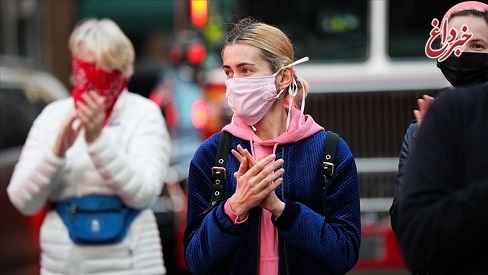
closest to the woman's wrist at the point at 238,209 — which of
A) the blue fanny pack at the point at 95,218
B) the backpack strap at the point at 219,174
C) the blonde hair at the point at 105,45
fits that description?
the backpack strap at the point at 219,174

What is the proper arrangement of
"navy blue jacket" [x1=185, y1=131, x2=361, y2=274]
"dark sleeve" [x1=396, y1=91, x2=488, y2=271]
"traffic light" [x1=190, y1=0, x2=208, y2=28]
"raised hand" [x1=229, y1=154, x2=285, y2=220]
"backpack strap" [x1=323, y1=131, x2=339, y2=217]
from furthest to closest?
"traffic light" [x1=190, y1=0, x2=208, y2=28], "backpack strap" [x1=323, y1=131, x2=339, y2=217], "navy blue jacket" [x1=185, y1=131, x2=361, y2=274], "raised hand" [x1=229, y1=154, x2=285, y2=220], "dark sleeve" [x1=396, y1=91, x2=488, y2=271]

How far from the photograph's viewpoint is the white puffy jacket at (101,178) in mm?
5305

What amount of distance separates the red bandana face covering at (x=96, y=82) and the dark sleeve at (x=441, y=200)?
2.48m

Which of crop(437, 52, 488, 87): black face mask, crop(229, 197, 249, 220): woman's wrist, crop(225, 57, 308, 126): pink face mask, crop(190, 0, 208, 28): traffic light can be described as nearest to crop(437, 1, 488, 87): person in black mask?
crop(437, 52, 488, 87): black face mask

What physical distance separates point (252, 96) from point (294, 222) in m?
0.53

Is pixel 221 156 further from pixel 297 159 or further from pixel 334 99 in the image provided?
pixel 334 99

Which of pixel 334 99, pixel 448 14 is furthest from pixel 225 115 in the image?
pixel 448 14

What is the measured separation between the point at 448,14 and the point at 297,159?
86 centimetres

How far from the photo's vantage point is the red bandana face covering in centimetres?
541

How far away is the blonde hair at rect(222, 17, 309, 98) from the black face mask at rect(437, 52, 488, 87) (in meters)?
0.60

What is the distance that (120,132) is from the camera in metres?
5.55

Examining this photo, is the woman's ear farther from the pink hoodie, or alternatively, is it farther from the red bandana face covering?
the red bandana face covering

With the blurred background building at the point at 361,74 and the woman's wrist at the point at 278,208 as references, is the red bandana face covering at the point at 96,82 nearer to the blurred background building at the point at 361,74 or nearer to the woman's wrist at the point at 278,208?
the woman's wrist at the point at 278,208

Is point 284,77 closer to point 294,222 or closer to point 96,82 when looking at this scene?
point 294,222
